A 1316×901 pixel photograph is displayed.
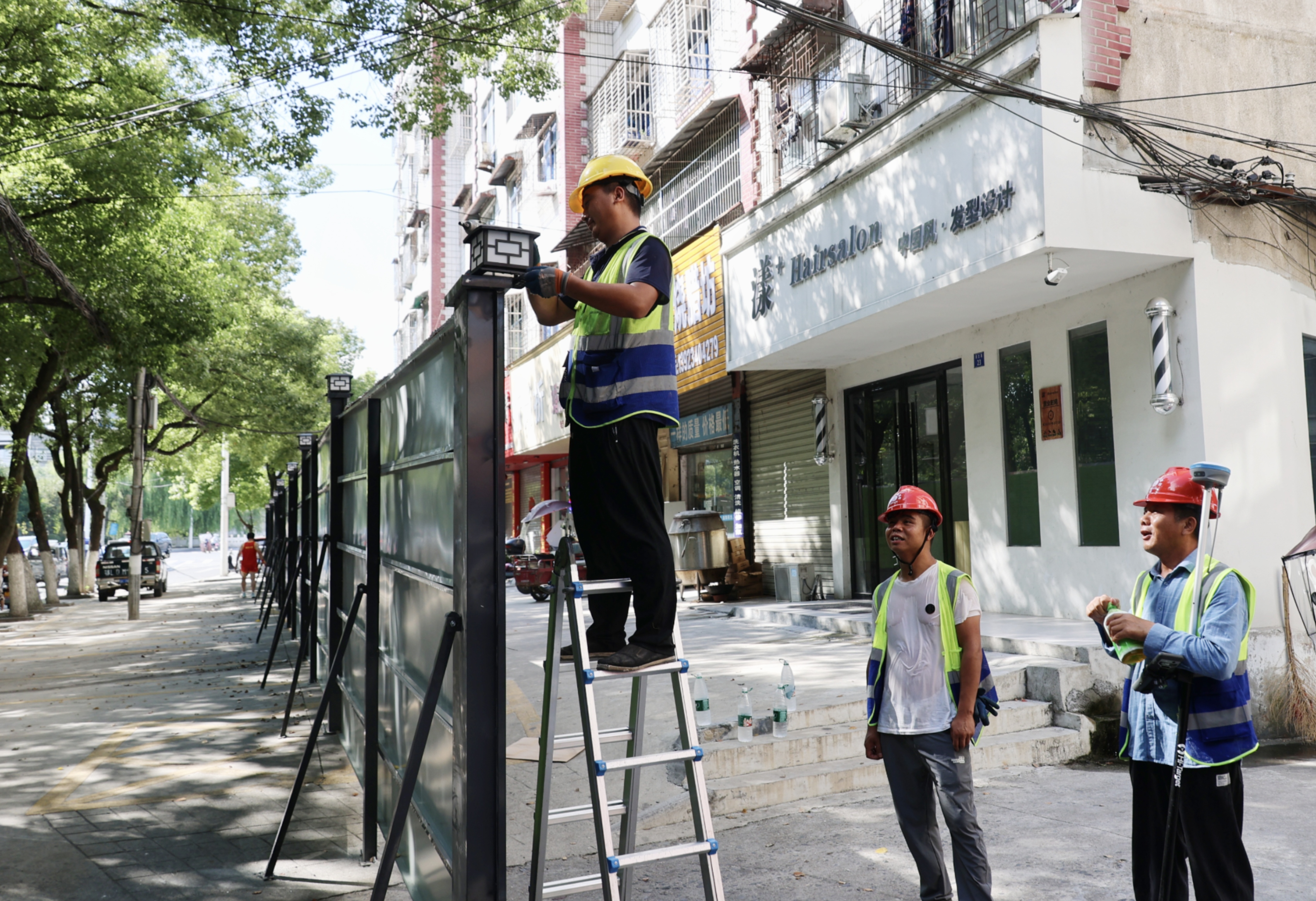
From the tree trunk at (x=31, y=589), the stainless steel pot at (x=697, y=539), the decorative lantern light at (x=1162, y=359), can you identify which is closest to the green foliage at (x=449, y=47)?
the stainless steel pot at (x=697, y=539)

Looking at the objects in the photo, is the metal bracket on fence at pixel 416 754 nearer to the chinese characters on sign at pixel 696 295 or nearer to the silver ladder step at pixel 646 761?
the silver ladder step at pixel 646 761

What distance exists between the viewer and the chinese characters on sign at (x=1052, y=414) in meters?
10.6

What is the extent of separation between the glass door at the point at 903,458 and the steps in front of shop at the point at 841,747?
4.37 metres

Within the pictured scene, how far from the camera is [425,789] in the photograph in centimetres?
420

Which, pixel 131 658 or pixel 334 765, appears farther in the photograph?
pixel 131 658

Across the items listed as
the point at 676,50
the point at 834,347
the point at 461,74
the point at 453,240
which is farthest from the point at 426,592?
the point at 453,240

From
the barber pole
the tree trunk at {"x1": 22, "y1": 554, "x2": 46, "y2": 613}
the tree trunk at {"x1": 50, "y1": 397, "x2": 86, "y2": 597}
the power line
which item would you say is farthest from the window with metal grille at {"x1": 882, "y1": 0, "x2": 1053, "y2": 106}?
the tree trunk at {"x1": 50, "y1": 397, "x2": 86, "y2": 597}

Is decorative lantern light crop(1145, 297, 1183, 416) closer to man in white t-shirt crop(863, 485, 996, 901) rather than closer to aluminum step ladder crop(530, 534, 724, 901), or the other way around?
man in white t-shirt crop(863, 485, 996, 901)

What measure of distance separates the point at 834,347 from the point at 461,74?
7.79 metres

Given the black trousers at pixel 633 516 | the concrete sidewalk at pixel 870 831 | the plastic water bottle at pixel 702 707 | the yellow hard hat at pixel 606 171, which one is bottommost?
the concrete sidewalk at pixel 870 831

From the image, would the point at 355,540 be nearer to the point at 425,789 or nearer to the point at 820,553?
the point at 425,789

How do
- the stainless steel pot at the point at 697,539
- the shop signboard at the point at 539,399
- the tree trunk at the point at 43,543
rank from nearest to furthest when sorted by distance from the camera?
the stainless steel pot at the point at 697,539 → the shop signboard at the point at 539,399 → the tree trunk at the point at 43,543

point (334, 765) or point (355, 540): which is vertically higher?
point (355, 540)

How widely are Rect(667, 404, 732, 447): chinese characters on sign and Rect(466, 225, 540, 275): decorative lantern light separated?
13.7 m
